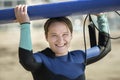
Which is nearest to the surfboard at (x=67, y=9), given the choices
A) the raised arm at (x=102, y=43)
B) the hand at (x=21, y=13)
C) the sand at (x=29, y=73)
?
the hand at (x=21, y=13)

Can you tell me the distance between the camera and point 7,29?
8.93 metres

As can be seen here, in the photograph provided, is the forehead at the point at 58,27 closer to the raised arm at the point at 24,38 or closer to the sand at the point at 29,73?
the raised arm at the point at 24,38

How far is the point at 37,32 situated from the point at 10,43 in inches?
40.8

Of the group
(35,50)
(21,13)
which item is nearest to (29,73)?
(35,50)

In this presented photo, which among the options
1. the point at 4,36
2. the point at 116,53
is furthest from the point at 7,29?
the point at 116,53

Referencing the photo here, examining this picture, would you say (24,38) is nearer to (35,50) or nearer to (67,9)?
(67,9)

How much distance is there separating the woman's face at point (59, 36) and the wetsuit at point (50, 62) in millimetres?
34

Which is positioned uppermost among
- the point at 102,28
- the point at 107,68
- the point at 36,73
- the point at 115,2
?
the point at 115,2

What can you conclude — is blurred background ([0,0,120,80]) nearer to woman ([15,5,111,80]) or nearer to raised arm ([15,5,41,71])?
woman ([15,5,111,80])

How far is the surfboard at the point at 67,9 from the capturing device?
4.38 ft

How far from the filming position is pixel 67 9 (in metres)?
1.36

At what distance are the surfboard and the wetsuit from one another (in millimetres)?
54

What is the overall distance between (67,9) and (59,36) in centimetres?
13

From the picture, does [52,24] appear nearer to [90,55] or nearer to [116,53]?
[90,55]
